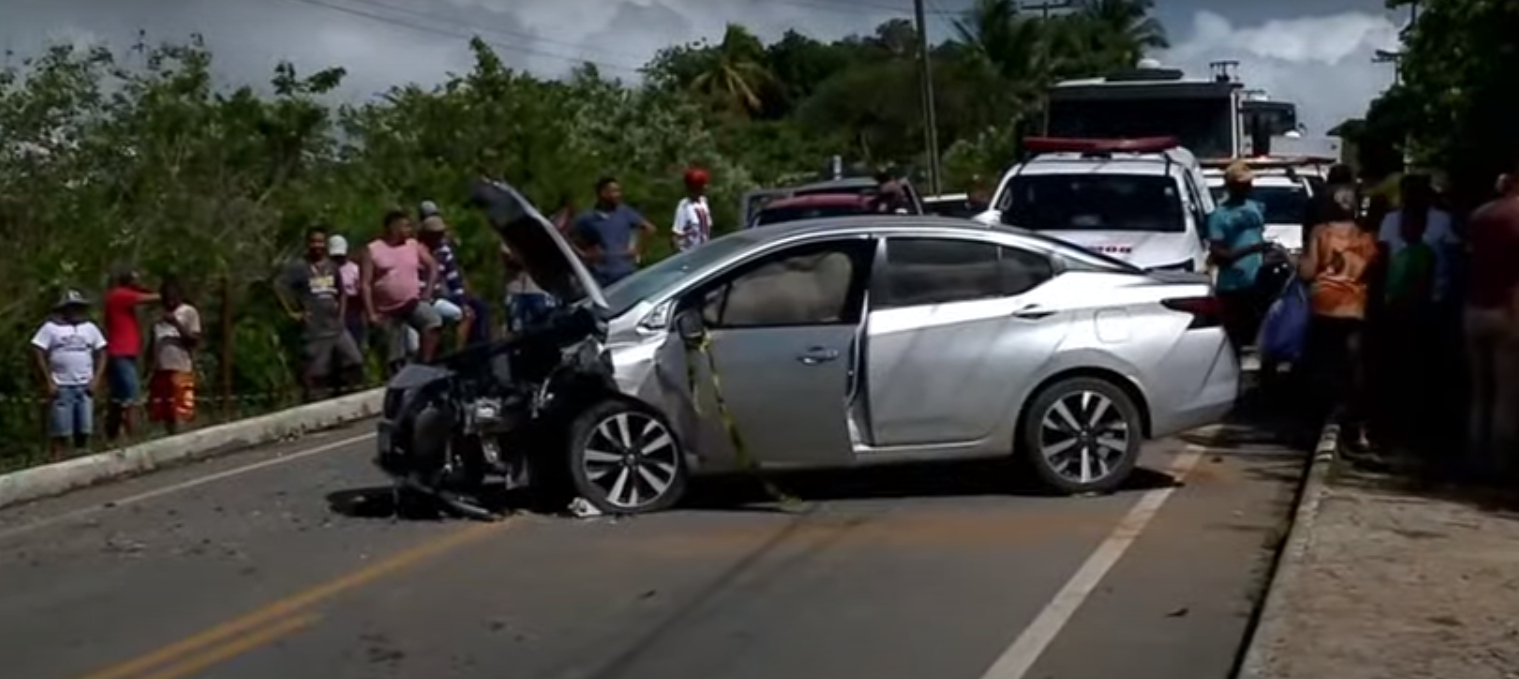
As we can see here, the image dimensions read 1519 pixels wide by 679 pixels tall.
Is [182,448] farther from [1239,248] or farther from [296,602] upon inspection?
[1239,248]

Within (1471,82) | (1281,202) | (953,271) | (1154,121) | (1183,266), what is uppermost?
(1154,121)

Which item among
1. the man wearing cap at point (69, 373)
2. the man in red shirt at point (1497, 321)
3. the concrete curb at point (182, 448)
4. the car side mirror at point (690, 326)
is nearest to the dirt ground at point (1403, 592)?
the man in red shirt at point (1497, 321)

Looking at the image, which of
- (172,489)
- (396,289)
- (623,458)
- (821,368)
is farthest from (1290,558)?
(396,289)

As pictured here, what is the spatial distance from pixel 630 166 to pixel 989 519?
3087 centimetres

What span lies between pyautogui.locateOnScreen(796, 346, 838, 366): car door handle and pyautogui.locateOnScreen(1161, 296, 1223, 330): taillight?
2.01 metres

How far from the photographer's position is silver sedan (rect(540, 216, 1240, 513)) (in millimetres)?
14242

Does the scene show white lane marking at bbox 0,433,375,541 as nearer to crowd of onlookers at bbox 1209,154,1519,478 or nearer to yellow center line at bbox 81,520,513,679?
yellow center line at bbox 81,520,513,679

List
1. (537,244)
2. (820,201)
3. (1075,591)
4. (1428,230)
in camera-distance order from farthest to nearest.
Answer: (820,201) < (1428,230) < (537,244) < (1075,591)

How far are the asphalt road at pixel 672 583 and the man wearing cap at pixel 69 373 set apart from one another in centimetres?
313

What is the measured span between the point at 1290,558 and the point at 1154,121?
2033 cm

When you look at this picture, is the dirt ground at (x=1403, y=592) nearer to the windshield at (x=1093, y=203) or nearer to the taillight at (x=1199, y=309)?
the taillight at (x=1199, y=309)

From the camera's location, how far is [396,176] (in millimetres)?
35250

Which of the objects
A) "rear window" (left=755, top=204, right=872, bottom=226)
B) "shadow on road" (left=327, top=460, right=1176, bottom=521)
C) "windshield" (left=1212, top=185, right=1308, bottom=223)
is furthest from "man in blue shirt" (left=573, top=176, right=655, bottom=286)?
"windshield" (left=1212, top=185, right=1308, bottom=223)

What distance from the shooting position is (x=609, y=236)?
72.3 feet
